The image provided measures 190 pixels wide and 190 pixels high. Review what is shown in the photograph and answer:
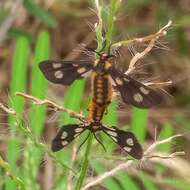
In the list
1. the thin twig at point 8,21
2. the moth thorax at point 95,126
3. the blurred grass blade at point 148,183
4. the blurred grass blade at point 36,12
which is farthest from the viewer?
the blurred grass blade at point 36,12

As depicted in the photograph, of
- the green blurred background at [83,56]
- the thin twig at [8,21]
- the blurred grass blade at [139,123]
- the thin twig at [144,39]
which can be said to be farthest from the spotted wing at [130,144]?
the thin twig at [8,21]

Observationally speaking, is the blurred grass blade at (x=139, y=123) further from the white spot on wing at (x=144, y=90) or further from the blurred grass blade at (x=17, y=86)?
the white spot on wing at (x=144, y=90)

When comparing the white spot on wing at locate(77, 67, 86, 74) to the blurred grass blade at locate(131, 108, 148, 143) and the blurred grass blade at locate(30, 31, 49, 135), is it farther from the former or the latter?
the blurred grass blade at locate(131, 108, 148, 143)

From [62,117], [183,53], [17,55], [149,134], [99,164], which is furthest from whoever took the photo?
[183,53]

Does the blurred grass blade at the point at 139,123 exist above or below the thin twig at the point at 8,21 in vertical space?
below

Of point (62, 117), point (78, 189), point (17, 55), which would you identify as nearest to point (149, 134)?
point (17, 55)

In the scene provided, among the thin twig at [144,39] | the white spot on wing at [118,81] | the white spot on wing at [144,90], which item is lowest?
the white spot on wing at [144,90]

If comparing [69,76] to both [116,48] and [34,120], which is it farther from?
[34,120]

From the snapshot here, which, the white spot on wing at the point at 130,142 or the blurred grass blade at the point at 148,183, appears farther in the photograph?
the blurred grass blade at the point at 148,183

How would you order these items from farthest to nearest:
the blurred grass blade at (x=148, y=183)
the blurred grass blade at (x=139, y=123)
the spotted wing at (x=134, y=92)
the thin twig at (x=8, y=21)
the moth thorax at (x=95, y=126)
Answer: the thin twig at (x=8, y=21) < the blurred grass blade at (x=139, y=123) < the blurred grass blade at (x=148, y=183) < the moth thorax at (x=95, y=126) < the spotted wing at (x=134, y=92)
